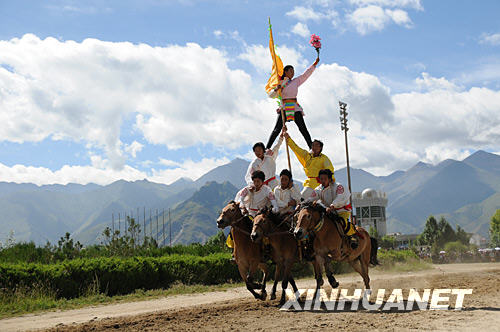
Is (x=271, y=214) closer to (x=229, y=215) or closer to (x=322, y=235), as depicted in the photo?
(x=229, y=215)

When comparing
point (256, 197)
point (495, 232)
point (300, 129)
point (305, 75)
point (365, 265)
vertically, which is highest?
→ point (305, 75)

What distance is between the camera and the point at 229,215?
11742mm

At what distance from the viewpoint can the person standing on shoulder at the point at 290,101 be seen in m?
14.6

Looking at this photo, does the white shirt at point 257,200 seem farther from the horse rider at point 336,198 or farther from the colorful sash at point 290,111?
the colorful sash at point 290,111

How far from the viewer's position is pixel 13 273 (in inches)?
647

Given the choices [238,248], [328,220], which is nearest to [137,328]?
[238,248]

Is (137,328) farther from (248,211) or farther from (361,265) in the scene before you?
(361,265)

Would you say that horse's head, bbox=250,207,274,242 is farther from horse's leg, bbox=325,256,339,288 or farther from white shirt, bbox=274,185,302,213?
horse's leg, bbox=325,256,339,288

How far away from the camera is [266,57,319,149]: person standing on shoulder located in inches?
577

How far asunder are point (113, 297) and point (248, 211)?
26.6ft

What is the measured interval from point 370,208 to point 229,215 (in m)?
124

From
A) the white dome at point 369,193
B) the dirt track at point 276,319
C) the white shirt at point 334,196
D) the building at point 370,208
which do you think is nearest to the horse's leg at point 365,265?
the white shirt at point 334,196

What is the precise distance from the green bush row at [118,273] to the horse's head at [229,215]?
28.8 ft

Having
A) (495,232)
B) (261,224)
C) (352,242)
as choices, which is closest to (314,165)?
(352,242)
